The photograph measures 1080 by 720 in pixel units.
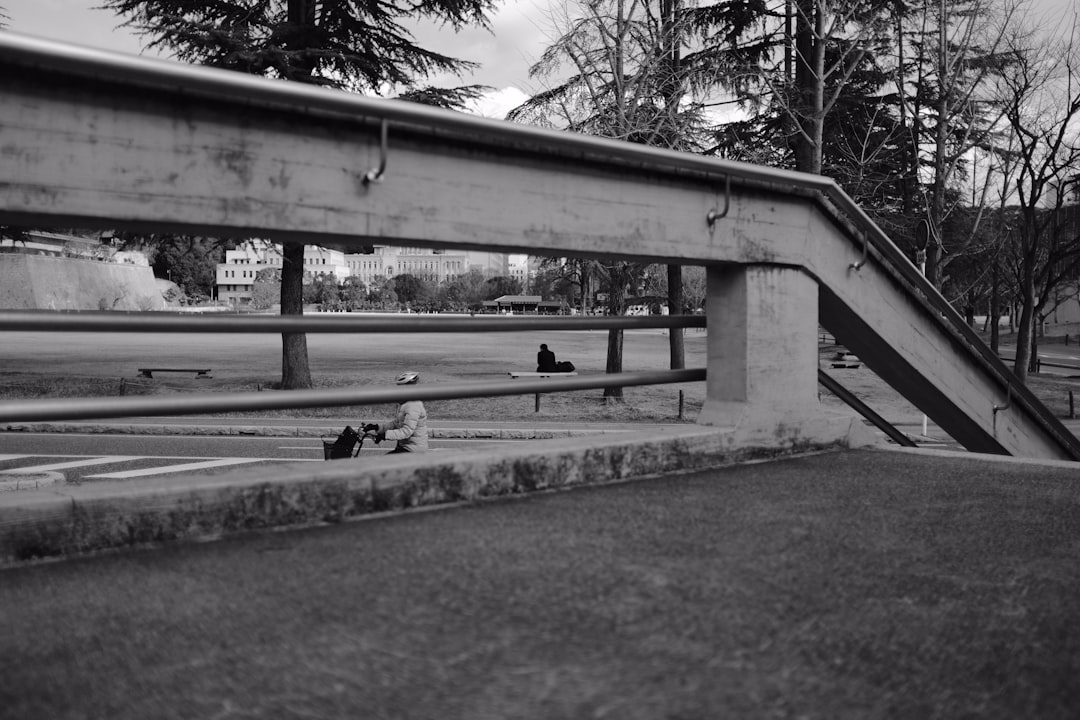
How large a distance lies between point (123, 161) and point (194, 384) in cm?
2235

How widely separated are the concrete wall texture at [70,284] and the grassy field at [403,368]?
30.0 meters

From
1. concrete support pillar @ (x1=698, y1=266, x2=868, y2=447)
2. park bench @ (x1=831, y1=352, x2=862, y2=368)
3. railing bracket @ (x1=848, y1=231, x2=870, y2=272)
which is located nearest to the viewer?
concrete support pillar @ (x1=698, y1=266, x2=868, y2=447)

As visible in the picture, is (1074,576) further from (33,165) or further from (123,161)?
(33,165)

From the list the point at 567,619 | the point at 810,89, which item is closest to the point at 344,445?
the point at 567,619

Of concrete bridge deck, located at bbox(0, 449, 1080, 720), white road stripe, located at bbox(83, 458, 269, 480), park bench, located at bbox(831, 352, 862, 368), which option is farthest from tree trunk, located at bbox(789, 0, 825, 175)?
concrete bridge deck, located at bbox(0, 449, 1080, 720)

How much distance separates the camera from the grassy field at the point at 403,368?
21.1 meters

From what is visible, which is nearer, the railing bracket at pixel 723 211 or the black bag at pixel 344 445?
the railing bracket at pixel 723 211

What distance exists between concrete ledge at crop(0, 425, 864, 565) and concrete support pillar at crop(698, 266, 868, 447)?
64 cm

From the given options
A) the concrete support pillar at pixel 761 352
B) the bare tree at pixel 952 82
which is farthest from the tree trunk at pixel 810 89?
the concrete support pillar at pixel 761 352

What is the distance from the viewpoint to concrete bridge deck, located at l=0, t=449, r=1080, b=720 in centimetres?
206

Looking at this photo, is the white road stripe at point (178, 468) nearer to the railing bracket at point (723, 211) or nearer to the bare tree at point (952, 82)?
the railing bracket at point (723, 211)

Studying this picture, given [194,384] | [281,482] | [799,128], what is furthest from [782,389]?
[194,384]

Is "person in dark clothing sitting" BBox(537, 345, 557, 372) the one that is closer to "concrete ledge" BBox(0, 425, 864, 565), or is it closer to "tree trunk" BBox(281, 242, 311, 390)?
"tree trunk" BBox(281, 242, 311, 390)

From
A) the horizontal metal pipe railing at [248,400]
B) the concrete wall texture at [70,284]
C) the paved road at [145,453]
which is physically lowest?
the paved road at [145,453]
